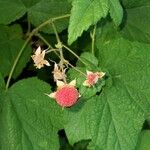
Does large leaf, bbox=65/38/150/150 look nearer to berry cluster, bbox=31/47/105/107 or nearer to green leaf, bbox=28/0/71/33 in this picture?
berry cluster, bbox=31/47/105/107

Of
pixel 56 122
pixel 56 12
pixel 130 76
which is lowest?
pixel 56 122

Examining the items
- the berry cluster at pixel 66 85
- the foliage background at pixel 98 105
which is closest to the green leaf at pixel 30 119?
the foliage background at pixel 98 105

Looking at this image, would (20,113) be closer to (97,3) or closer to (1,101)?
(1,101)

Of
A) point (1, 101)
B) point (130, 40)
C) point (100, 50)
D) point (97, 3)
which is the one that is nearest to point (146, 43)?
→ point (130, 40)

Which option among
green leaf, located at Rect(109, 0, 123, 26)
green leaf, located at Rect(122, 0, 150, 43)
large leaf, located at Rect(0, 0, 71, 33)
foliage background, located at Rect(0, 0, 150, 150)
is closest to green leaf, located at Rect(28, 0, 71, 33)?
large leaf, located at Rect(0, 0, 71, 33)

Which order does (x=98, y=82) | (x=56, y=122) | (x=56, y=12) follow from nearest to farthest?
(x=98, y=82) → (x=56, y=122) → (x=56, y=12)

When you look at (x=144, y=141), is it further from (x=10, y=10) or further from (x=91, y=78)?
(x=10, y=10)

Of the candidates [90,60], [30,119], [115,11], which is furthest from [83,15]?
[30,119]
